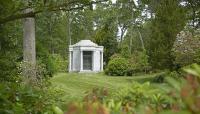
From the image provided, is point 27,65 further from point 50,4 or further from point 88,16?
point 88,16

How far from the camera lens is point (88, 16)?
5684 centimetres

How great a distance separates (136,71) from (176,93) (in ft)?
104

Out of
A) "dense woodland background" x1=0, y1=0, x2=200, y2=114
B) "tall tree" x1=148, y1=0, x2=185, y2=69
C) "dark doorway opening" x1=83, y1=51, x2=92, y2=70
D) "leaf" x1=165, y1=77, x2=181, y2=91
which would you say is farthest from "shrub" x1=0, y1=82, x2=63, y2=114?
"dark doorway opening" x1=83, y1=51, x2=92, y2=70

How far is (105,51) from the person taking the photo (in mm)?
40062

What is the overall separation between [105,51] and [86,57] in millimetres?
2951

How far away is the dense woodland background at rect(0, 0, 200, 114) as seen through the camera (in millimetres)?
1576

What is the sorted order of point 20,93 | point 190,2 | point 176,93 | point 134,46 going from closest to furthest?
point 176,93 < point 20,93 < point 190,2 < point 134,46

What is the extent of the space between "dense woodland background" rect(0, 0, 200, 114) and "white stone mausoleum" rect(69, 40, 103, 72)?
135 centimetres

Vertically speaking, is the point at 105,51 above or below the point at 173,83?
below

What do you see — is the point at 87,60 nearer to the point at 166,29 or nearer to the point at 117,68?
the point at 117,68

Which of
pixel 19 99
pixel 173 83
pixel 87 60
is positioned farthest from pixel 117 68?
pixel 173 83

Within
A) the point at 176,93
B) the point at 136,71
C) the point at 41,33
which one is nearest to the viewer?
→ the point at 176,93

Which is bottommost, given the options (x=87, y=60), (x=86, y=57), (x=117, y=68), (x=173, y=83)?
(x=117, y=68)

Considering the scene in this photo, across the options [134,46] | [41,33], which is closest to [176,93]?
[41,33]
